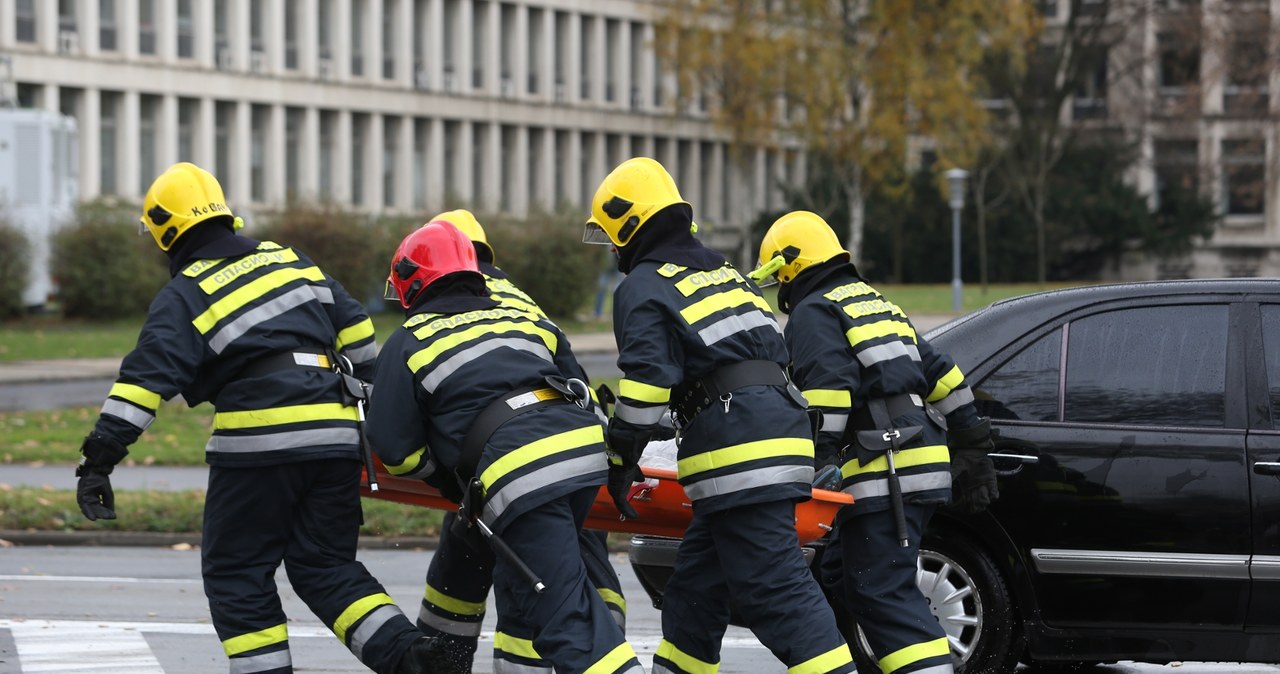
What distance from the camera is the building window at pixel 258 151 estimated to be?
57.7 metres

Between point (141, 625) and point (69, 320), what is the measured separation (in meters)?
25.7

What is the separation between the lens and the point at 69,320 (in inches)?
1299

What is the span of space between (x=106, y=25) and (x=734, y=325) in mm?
49386

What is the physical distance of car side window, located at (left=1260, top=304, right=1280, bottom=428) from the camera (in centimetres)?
661

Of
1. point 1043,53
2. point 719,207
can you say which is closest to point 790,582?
point 1043,53

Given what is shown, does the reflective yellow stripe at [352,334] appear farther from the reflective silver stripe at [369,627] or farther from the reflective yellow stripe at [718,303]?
the reflective yellow stripe at [718,303]

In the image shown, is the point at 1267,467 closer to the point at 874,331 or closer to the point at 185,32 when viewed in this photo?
the point at 874,331

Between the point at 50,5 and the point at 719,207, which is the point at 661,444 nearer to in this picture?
the point at 50,5

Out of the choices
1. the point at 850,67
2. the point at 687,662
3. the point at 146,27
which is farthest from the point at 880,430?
the point at 146,27

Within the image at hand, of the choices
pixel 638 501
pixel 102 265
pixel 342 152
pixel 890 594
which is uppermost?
pixel 342 152

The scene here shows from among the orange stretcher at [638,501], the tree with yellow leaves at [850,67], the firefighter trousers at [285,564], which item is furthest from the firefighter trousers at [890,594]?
the tree with yellow leaves at [850,67]

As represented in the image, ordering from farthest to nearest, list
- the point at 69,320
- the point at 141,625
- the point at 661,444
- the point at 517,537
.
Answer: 1. the point at 69,320
2. the point at 141,625
3. the point at 661,444
4. the point at 517,537

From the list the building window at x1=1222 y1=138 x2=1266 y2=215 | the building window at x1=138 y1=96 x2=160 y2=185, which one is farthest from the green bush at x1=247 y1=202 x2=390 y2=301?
the building window at x1=1222 y1=138 x2=1266 y2=215

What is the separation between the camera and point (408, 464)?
6168 millimetres
